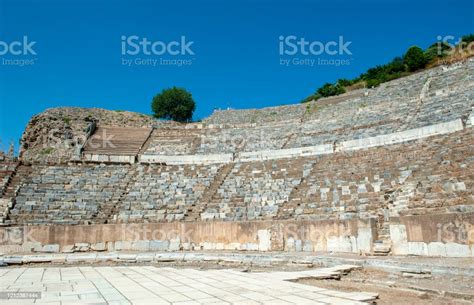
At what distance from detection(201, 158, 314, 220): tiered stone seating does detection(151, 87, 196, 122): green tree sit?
26713 mm

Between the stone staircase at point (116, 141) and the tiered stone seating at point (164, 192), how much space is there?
3239 millimetres

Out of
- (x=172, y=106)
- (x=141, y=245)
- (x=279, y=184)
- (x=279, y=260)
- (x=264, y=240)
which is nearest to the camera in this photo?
(x=279, y=260)

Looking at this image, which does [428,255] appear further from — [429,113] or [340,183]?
[429,113]

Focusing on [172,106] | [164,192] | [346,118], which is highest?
[172,106]

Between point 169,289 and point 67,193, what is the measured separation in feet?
38.8

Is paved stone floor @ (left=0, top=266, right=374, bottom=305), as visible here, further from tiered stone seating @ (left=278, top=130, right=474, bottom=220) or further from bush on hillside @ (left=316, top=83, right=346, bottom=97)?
bush on hillside @ (left=316, top=83, right=346, bottom=97)

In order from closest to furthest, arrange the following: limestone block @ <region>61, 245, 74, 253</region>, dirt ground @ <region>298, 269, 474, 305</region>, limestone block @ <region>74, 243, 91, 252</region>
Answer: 1. dirt ground @ <region>298, 269, 474, 305</region>
2. limestone block @ <region>61, 245, 74, 253</region>
3. limestone block @ <region>74, 243, 91, 252</region>

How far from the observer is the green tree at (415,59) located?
3416 centimetres

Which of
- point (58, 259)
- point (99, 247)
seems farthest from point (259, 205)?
point (58, 259)

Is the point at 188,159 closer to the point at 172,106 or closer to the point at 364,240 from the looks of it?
the point at 364,240

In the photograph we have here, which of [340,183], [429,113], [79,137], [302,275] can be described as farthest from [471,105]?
[79,137]

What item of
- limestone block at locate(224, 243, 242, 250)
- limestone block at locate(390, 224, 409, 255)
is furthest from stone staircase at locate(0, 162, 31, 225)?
limestone block at locate(390, 224, 409, 255)

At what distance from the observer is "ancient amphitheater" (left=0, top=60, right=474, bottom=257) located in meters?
11.1

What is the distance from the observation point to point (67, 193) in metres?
16.3
